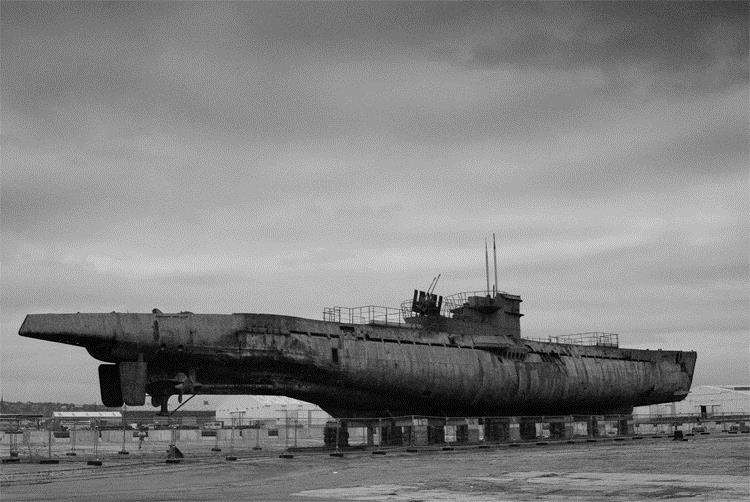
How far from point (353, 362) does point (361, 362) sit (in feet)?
1.55

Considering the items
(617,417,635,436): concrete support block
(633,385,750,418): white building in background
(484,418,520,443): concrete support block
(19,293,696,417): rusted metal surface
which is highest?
(19,293,696,417): rusted metal surface

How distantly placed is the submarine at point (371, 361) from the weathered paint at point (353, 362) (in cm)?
5

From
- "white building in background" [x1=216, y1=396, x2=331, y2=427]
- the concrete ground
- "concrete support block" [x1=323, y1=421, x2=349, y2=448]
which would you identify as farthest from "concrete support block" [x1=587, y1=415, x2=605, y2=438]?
"white building in background" [x1=216, y1=396, x2=331, y2=427]

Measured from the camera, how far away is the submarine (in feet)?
98.0

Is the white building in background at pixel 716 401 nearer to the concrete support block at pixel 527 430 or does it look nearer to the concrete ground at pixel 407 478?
the concrete support block at pixel 527 430

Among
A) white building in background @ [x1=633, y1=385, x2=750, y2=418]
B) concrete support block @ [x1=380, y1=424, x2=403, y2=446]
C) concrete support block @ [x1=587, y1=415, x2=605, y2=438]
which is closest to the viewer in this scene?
concrete support block @ [x1=380, y1=424, x2=403, y2=446]

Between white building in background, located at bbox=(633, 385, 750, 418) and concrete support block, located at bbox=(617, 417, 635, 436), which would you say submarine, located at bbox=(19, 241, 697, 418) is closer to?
concrete support block, located at bbox=(617, 417, 635, 436)

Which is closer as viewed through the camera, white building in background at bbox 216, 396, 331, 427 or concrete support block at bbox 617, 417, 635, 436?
concrete support block at bbox 617, 417, 635, 436

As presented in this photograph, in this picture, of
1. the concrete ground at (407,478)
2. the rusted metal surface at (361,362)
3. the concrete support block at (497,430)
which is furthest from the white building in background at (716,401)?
the concrete ground at (407,478)

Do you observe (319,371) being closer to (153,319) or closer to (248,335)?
(248,335)

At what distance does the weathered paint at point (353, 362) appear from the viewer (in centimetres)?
2994

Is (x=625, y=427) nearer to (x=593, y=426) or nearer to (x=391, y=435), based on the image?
(x=593, y=426)

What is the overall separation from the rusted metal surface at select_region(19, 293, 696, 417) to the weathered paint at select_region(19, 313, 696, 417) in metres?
0.05

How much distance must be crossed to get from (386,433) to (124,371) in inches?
533
